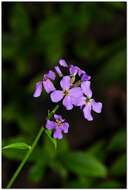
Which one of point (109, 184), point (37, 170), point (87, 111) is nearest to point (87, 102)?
point (87, 111)

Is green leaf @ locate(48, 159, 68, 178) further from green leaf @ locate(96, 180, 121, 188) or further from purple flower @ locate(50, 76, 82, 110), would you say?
purple flower @ locate(50, 76, 82, 110)

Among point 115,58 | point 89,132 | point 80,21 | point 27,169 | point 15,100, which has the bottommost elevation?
point 27,169

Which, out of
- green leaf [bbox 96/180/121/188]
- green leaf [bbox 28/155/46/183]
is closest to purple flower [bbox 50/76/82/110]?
green leaf [bbox 28/155/46/183]

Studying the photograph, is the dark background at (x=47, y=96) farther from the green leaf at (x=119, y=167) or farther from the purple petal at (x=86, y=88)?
the purple petal at (x=86, y=88)

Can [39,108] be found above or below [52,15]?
below

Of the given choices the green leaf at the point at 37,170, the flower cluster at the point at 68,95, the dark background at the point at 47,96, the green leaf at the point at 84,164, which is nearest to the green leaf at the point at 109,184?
the dark background at the point at 47,96

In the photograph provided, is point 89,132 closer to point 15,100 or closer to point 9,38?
point 15,100

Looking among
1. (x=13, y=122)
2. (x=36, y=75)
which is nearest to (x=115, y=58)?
(x=36, y=75)
